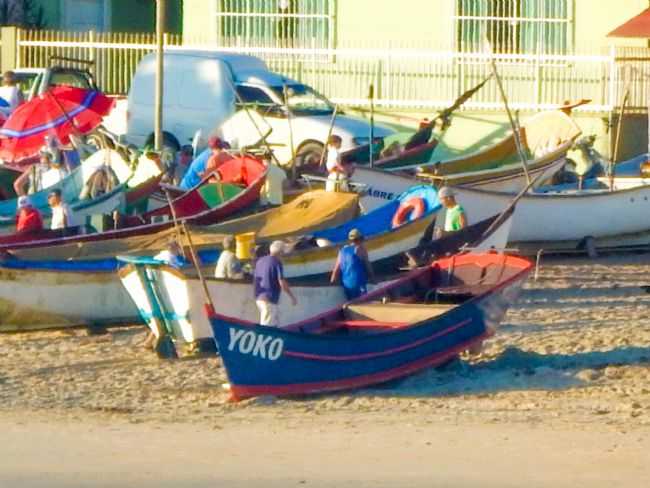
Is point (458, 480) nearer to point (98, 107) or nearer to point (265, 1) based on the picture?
point (98, 107)

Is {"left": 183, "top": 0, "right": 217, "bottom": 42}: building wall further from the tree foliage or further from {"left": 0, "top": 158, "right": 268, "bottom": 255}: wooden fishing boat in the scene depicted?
{"left": 0, "top": 158, "right": 268, "bottom": 255}: wooden fishing boat

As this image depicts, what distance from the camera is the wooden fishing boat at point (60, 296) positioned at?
1886 centimetres

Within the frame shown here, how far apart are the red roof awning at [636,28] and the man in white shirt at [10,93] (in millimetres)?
10476

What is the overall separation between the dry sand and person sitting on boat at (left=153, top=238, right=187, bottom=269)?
970 mm

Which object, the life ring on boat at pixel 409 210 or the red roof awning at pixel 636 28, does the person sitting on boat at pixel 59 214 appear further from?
the red roof awning at pixel 636 28

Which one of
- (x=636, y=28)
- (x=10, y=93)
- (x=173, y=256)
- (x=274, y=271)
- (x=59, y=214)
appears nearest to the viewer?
(x=274, y=271)

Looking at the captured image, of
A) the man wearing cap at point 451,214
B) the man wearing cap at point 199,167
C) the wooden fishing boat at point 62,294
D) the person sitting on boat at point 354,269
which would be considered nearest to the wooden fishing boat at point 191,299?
the person sitting on boat at point 354,269

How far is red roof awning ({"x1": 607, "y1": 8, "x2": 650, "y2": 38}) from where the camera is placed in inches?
1228

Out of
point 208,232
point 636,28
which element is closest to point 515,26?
point 636,28

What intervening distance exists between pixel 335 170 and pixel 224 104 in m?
6.77

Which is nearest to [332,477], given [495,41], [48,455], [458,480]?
[458,480]

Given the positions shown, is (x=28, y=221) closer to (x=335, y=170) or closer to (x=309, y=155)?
(x=335, y=170)

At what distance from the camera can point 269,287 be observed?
55.0 ft

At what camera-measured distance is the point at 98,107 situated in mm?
29297
